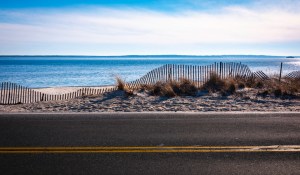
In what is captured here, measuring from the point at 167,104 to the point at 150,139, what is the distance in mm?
5913

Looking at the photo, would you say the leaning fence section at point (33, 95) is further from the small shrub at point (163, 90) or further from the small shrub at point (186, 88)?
the small shrub at point (186, 88)

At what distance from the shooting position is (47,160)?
5.45m

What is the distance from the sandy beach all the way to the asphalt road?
1.60 meters

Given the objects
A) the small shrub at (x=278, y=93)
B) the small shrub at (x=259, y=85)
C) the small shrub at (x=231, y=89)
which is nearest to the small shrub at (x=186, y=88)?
the small shrub at (x=231, y=89)

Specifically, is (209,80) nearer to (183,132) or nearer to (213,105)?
(213,105)

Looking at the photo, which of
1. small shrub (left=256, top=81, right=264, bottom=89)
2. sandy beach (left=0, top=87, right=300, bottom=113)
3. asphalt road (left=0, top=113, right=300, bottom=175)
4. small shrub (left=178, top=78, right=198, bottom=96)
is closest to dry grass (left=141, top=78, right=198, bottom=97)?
small shrub (left=178, top=78, right=198, bottom=96)

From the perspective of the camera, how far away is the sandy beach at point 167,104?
11617mm

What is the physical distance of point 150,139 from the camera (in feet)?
22.4

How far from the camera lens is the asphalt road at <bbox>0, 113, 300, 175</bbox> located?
5.11m

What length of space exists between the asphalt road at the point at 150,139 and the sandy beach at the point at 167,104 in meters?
1.60

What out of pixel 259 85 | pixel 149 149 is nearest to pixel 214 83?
pixel 259 85

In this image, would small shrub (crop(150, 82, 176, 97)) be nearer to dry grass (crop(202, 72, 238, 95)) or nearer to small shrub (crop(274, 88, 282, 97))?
dry grass (crop(202, 72, 238, 95))

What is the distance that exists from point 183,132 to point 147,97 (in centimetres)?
707

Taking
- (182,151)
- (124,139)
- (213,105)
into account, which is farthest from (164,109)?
(182,151)
